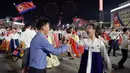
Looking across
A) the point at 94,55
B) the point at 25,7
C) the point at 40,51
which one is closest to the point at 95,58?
the point at 94,55

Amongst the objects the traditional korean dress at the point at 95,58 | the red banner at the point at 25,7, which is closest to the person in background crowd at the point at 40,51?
the traditional korean dress at the point at 95,58

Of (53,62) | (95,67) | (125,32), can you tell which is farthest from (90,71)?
(125,32)

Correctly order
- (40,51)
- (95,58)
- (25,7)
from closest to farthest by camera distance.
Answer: (40,51)
(95,58)
(25,7)

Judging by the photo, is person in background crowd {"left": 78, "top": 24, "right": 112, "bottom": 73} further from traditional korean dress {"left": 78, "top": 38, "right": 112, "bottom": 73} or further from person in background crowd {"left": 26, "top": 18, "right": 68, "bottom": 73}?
person in background crowd {"left": 26, "top": 18, "right": 68, "bottom": 73}

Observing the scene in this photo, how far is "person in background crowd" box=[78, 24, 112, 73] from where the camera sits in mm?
5414

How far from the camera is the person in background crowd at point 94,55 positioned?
541 centimetres

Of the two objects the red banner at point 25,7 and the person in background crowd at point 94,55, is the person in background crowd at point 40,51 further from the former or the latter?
the red banner at point 25,7

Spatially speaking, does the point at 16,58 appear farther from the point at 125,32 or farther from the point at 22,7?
the point at 22,7

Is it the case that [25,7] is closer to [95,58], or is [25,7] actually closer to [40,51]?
[95,58]

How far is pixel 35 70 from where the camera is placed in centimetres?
443

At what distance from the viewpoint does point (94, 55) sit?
5.47 m

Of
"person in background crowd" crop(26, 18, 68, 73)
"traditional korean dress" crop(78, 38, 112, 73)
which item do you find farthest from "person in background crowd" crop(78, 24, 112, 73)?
"person in background crowd" crop(26, 18, 68, 73)

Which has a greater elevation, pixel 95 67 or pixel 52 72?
pixel 95 67

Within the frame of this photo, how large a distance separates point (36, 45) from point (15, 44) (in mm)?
11584
